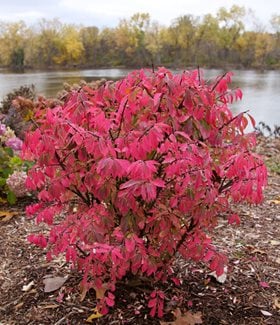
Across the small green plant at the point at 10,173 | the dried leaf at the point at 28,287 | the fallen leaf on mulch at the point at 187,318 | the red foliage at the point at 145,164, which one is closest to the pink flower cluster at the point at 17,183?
the small green plant at the point at 10,173

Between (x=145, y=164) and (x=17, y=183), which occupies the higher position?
(x=145, y=164)

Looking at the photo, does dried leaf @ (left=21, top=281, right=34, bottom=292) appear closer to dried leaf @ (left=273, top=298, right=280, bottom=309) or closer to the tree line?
dried leaf @ (left=273, top=298, right=280, bottom=309)

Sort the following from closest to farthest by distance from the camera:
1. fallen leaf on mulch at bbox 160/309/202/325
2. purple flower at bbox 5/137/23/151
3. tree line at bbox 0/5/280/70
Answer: fallen leaf on mulch at bbox 160/309/202/325, purple flower at bbox 5/137/23/151, tree line at bbox 0/5/280/70

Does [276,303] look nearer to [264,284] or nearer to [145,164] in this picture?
[264,284]

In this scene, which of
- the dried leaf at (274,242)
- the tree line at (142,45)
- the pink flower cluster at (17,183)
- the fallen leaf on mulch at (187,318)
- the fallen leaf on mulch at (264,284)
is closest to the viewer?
the fallen leaf on mulch at (187,318)

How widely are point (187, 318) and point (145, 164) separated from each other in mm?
976

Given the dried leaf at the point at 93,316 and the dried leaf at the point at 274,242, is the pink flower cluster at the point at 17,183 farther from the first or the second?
the dried leaf at the point at 274,242

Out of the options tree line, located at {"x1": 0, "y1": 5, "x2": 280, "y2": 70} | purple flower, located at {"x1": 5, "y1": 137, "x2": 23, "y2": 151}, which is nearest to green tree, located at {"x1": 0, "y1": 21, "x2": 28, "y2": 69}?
tree line, located at {"x1": 0, "y1": 5, "x2": 280, "y2": 70}

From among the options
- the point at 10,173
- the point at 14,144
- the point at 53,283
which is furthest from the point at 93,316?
the point at 14,144

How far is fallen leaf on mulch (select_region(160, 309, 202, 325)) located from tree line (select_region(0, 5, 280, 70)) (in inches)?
1599

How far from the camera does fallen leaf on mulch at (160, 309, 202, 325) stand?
210cm

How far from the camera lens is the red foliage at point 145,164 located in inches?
66.3

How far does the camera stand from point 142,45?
46.1 meters

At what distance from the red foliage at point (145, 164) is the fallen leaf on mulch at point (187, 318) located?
0.39 ft
